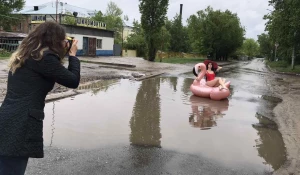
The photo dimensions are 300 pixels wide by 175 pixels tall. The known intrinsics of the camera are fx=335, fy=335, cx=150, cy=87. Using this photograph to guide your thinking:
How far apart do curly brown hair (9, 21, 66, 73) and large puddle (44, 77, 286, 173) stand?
341cm

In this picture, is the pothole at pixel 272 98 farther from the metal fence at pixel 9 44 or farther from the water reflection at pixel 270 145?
the metal fence at pixel 9 44

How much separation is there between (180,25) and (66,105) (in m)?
60.9

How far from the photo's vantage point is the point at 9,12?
175 feet

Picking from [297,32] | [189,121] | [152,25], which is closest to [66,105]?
[189,121]

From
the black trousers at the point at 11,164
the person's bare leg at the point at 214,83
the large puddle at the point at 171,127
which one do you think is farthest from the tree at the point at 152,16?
the black trousers at the point at 11,164

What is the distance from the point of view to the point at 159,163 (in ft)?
17.3

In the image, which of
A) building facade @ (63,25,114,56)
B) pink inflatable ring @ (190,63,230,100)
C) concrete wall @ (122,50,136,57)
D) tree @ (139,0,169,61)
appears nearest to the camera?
pink inflatable ring @ (190,63,230,100)

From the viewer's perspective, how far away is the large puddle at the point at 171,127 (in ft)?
20.0

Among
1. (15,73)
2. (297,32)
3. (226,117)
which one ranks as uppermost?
(297,32)

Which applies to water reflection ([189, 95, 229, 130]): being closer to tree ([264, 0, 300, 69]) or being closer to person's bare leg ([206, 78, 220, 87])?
person's bare leg ([206, 78, 220, 87])

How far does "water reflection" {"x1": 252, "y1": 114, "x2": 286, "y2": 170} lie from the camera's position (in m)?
5.94

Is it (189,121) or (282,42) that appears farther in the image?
(282,42)

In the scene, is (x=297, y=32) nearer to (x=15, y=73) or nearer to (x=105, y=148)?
(x=105, y=148)

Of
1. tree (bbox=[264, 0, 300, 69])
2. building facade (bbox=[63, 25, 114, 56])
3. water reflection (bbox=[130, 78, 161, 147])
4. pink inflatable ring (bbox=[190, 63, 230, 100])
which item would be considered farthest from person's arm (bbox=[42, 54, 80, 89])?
building facade (bbox=[63, 25, 114, 56])
